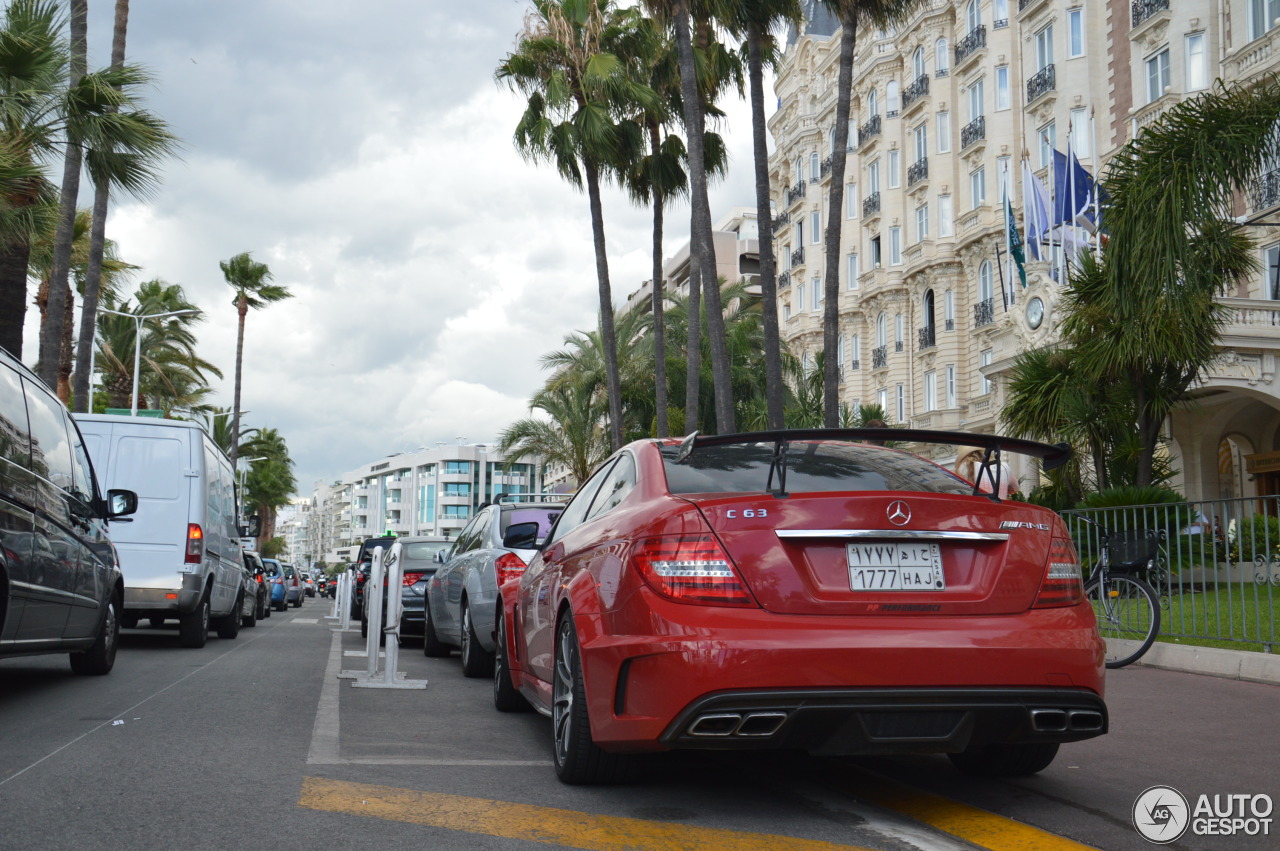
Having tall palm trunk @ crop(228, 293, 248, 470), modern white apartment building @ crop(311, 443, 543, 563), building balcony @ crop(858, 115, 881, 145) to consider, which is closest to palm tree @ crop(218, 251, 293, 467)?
tall palm trunk @ crop(228, 293, 248, 470)

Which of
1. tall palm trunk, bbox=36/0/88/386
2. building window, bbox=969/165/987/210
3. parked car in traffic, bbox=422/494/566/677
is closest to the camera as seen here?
parked car in traffic, bbox=422/494/566/677

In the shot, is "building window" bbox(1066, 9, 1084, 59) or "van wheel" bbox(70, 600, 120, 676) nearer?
"van wheel" bbox(70, 600, 120, 676)

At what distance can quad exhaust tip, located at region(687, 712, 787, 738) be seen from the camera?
4141mm

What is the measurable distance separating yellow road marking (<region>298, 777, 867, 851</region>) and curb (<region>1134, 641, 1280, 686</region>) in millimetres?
6279

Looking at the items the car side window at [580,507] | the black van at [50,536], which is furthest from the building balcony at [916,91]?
the car side window at [580,507]

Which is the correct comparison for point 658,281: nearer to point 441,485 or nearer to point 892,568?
point 892,568

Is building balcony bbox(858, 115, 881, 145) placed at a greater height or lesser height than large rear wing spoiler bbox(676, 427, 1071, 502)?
greater

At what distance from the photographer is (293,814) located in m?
4.49

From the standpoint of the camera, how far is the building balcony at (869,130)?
46469mm

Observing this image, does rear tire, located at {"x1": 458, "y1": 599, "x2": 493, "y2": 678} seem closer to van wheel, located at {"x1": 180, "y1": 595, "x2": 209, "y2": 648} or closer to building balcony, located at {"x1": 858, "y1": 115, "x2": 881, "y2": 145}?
van wheel, located at {"x1": 180, "y1": 595, "x2": 209, "y2": 648}

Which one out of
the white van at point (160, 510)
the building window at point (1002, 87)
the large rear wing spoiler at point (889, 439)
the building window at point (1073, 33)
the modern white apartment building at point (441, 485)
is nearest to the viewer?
the large rear wing spoiler at point (889, 439)

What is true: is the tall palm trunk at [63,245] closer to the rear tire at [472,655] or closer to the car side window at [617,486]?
the rear tire at [472,655]

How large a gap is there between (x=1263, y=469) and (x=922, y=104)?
66.0 feet

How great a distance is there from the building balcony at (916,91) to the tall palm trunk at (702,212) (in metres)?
22.7
